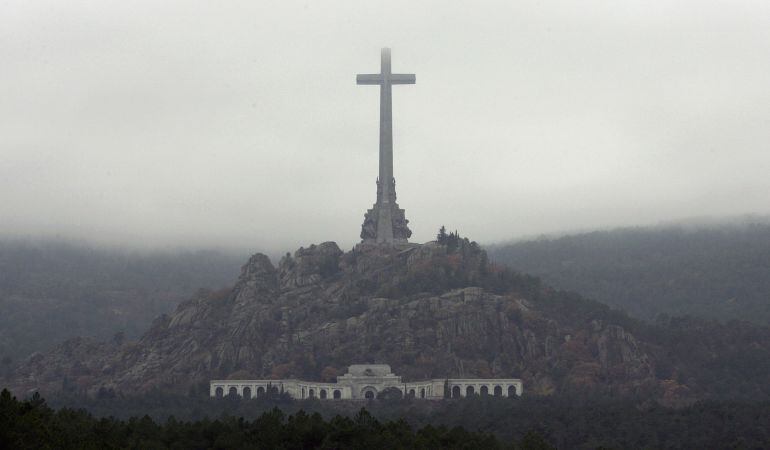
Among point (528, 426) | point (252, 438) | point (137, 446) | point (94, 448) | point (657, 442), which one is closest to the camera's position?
point (94, 448)

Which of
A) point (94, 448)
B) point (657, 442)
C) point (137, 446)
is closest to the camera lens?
point (94, 448)

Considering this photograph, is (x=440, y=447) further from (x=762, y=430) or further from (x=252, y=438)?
(x=762, y=430)

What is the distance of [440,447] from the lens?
14475 centimetres

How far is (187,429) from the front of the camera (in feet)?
495

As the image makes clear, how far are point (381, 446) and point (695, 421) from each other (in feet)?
201

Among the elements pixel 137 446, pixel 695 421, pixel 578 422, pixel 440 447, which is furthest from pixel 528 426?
pixel 137 446

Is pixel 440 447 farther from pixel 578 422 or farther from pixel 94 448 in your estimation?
pixel 578 422

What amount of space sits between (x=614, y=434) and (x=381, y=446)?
51.3 metres

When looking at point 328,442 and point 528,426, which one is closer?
point 328,442

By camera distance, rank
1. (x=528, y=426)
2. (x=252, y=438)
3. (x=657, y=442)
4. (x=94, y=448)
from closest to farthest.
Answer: (x=94, y=448)
(x=252, y=438)
(x=657, y=442)
(x=528, y=426)

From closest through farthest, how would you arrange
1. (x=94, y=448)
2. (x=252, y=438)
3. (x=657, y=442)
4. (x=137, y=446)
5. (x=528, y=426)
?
(x=94, y=448)
(x=137, y=446)
(x=252, y=438)
(x=657, y=442)
(x=528, y=426)

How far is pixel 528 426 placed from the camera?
7721 inches

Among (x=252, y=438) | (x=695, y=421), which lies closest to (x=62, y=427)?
(x=252, y=438)

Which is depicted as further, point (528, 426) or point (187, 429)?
point (528, 426)
